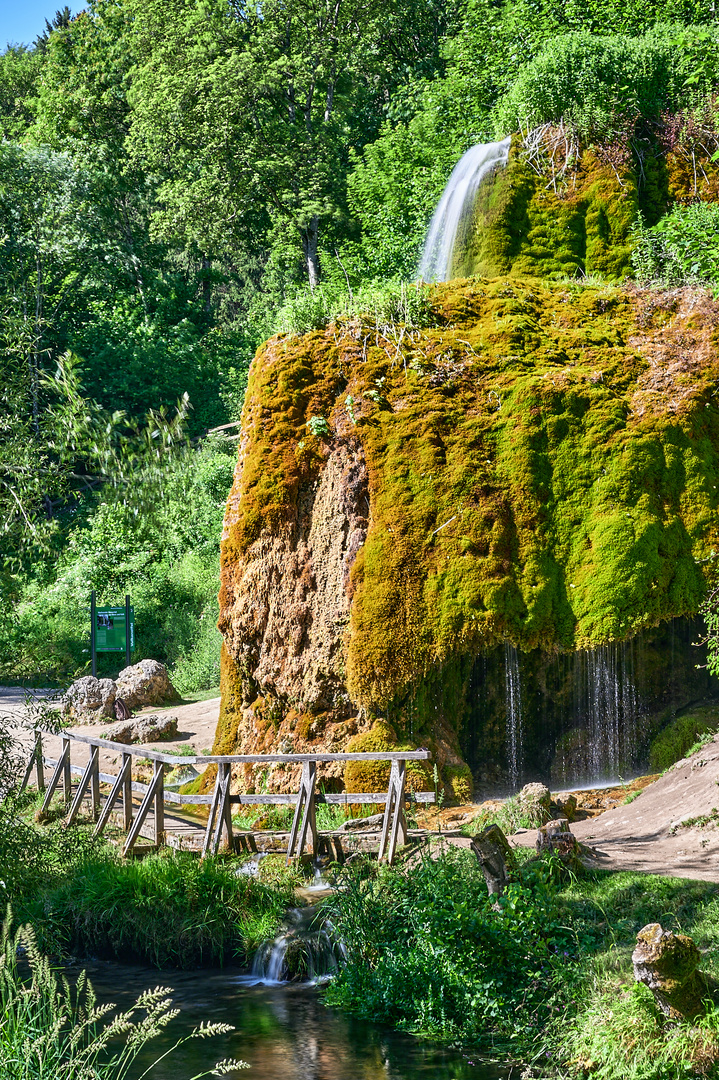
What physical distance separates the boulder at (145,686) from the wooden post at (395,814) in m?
11.0

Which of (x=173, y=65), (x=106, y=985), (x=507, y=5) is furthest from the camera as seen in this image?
(x=173, y=65)

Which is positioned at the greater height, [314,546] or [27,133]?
[27,133]

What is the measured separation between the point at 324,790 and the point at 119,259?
29.9m

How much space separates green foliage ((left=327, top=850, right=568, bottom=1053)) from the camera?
25.4ft

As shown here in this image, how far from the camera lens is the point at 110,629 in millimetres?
22578

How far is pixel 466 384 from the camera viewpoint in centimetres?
1436

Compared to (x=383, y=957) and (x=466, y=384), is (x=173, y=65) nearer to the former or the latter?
(x=466, y=384)

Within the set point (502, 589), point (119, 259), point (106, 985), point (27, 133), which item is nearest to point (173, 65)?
point (119, 259)

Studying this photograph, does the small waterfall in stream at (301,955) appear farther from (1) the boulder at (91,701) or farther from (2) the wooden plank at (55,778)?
(1) the boulder at (91,701)

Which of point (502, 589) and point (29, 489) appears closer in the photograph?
point (29, 489)

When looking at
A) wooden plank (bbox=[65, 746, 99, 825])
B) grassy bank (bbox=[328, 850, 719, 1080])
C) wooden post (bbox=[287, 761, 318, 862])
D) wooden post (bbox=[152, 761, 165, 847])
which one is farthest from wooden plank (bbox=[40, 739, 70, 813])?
grassy bank (bbox=[328, 850, 719, 1080])

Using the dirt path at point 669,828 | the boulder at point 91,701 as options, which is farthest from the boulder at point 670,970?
the boulder at point 91,701

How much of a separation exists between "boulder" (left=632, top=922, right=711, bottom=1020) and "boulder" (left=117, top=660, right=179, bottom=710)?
15.7 meters

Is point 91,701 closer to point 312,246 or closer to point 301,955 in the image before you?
point 301,955
